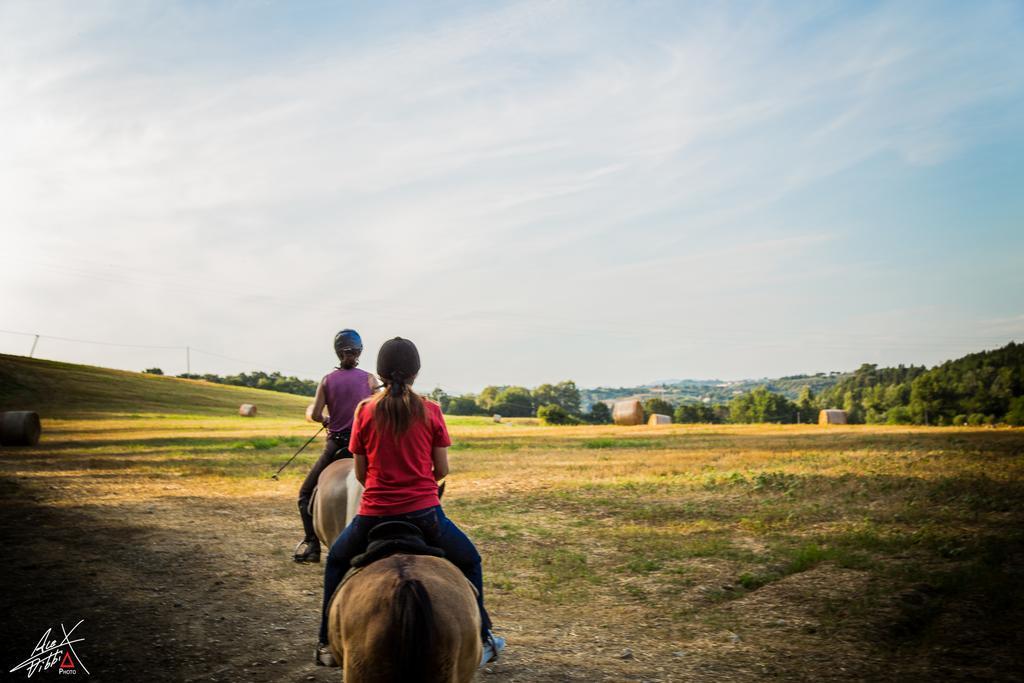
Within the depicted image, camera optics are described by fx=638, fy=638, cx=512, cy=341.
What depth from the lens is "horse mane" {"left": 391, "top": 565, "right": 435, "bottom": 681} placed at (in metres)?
3.38

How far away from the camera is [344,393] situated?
8.12m

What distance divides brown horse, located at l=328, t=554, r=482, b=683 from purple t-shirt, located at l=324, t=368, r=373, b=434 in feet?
14.7

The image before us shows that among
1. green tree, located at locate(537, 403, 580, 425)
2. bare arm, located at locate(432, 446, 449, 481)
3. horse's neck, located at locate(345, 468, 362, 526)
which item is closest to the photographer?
bare arm, located at locate(432, 446, 449, 481)

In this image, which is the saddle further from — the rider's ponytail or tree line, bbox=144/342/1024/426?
tree line, bbox=144/342/1024/426

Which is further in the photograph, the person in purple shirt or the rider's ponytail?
the person in purple shirt

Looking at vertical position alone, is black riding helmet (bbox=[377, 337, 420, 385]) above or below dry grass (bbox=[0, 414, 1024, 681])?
above

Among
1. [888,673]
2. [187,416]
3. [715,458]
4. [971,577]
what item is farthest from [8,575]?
[187,416]

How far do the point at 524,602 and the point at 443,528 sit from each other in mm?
4496

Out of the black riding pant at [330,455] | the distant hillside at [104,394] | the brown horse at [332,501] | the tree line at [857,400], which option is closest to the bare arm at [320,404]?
the black riding pant at [330,455]

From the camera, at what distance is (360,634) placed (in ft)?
11.4

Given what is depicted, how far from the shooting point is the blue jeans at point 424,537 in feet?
14.4

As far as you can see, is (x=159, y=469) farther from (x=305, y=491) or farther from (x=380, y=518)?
(x=380, y=518)

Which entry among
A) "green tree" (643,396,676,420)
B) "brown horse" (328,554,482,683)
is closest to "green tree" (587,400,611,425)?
"green tree" (643,396,676,420)

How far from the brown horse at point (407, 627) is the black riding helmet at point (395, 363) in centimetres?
131
